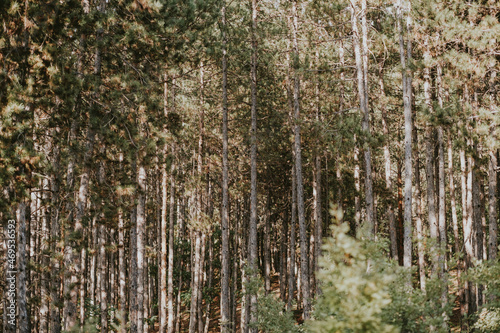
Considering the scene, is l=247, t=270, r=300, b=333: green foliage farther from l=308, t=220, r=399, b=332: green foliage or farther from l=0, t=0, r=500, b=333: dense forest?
l=308, t=220, r=399, b=332: green foliage

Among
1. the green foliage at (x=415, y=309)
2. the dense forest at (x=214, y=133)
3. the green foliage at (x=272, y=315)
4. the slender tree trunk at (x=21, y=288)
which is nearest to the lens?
the green foliage at (x=415, y=309)

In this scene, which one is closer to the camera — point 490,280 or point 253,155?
point 490,280

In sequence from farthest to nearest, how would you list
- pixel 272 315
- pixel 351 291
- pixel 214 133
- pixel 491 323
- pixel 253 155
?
pixel 214 133
pixel 253 155
pixel 272 315
pixel 491 323
pixel 351 291

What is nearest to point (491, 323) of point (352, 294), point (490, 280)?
point (490, 280)

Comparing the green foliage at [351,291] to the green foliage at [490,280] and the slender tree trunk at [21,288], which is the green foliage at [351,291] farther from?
the slender tree trunk at [21,288]

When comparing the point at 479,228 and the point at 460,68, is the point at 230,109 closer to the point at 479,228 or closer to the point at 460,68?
the point at 460,68

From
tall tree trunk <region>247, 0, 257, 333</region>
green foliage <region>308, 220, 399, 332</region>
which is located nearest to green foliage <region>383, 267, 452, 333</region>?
green foliage <region>308, 220, 399, 332</region>

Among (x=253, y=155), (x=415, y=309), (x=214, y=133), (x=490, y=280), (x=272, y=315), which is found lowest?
(x=272, y=315)

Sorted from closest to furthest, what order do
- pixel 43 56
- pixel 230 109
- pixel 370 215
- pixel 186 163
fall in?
pixel 43 56 < pixel 370 215 < pixel 230 109 < pixel 186 163

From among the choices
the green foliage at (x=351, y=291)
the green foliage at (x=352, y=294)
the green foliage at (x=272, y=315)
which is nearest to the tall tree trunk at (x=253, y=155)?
the green foliage at (x=272, y=315)

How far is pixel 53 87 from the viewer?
8688 mm

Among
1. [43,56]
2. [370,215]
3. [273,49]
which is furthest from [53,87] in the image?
[273,49]

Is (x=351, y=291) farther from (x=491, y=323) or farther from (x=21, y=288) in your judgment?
(x=21, y=288)

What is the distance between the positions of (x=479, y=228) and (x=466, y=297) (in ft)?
8.83
